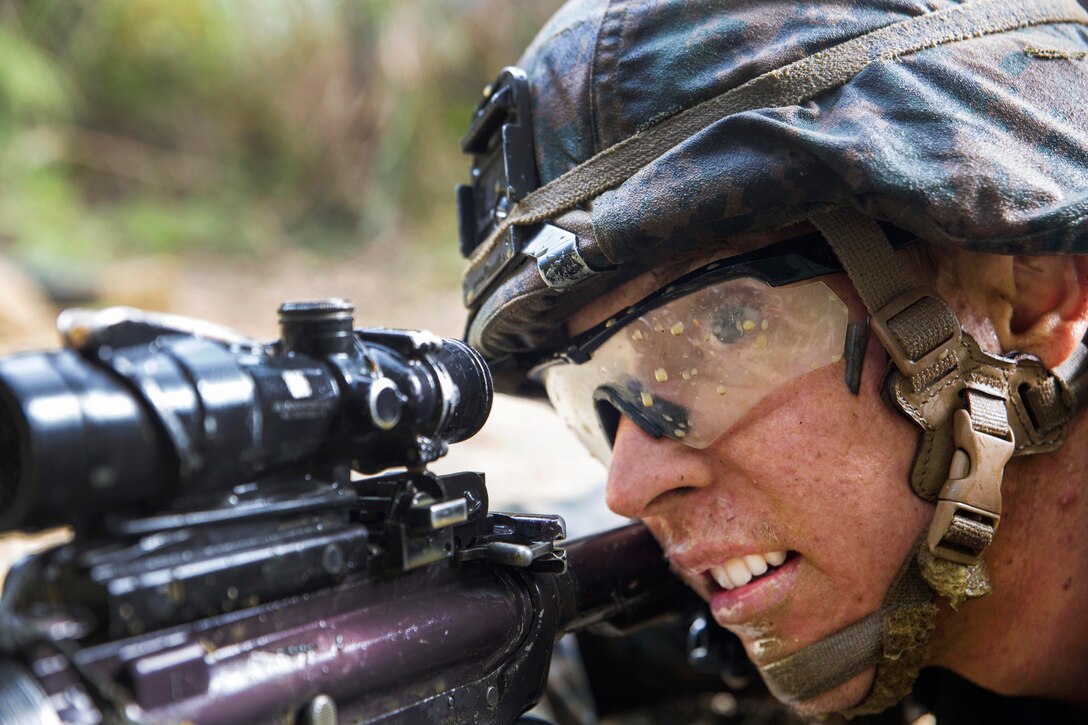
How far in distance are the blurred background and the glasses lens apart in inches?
248

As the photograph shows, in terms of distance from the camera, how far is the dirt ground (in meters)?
4.48

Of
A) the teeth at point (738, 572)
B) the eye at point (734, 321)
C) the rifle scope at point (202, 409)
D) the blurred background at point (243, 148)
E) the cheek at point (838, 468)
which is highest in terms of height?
the blurred background at point (243, 148)

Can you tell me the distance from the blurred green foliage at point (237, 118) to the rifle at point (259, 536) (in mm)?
8530

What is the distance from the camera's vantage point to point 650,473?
2248 millimetres

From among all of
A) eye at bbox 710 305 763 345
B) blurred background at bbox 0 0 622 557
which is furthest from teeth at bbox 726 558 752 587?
blurred background at bbox 0 0 622 557

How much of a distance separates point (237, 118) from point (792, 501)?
Answer: 1098 centimetres

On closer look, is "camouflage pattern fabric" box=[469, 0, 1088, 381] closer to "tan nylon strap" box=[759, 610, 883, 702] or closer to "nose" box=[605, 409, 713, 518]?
"nose" box=[605, 409, 713, 518]

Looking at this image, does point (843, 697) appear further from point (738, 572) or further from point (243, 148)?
point (243, 148)

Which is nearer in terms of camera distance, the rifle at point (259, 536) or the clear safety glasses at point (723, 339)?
the rifle at point (259, 536)

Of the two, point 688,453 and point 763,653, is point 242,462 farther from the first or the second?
point 763,653

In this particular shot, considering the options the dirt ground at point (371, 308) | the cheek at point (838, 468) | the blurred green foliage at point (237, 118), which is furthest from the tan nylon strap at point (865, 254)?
the blurred green foliage at point (237, 118)

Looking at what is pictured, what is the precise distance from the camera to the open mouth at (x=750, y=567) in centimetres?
224

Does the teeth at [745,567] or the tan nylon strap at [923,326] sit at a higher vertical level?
the tan nylon strap at [923,326]

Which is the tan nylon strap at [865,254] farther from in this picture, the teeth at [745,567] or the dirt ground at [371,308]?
the dirt ground at [371,308]
